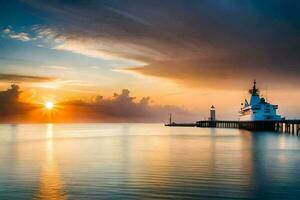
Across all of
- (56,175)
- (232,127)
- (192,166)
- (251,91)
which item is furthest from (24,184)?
(232,127)

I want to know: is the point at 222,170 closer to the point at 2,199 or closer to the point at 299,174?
the point at 299,174

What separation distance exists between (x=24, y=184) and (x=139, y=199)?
382 inches

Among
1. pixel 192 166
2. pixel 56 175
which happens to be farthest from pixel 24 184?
pixel 192 166

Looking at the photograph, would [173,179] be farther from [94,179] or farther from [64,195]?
[64,195]

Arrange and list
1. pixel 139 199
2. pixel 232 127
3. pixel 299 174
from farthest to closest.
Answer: pixel 232 127 < pixel 299 174 < pixel 139 199

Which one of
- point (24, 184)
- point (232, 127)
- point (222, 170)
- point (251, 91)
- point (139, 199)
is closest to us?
point (139, 199)

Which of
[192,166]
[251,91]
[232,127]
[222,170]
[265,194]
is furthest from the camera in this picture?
[232,127]

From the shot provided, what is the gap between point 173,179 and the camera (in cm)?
2686

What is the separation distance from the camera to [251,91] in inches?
6353

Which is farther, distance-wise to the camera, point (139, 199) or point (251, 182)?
point (251, 182)

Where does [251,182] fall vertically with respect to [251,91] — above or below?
below

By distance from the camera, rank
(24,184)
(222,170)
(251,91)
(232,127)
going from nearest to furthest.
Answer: (24,184) < (222,170) < (251,91) < (232,127)

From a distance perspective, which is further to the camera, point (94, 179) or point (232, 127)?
point (232, 127)

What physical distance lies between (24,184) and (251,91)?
479 feet
